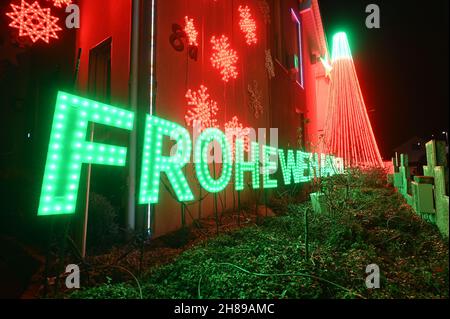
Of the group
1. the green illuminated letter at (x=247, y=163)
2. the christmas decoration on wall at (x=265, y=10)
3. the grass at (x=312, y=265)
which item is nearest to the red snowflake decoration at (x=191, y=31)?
the green illuminated letter at (x=247, y=163)

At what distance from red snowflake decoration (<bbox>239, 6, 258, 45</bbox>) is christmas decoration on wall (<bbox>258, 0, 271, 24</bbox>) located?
1298mm

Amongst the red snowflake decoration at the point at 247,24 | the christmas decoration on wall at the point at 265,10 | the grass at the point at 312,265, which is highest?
the christmas decoration on wall at the point at 265,10

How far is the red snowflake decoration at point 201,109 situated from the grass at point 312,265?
2.61m

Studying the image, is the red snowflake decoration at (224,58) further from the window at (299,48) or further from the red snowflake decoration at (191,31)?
the window at (299,48)

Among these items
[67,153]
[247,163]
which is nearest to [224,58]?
[247,163]

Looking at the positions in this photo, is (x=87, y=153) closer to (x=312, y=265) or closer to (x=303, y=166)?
(x=312, y=265)

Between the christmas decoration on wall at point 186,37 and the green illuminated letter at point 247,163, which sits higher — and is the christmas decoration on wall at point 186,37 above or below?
above

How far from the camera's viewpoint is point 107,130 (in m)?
5.54

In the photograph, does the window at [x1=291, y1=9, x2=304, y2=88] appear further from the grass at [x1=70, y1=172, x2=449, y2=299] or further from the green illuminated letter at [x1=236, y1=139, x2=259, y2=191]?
the grass at [x1=70, y1=172, x2=449, y2=299]

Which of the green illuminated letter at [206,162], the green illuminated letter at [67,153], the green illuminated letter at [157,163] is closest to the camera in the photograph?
the green illuminated letter at [67,153]

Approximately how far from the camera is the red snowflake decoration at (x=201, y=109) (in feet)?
19.3

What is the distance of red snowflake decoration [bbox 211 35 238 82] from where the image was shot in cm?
707

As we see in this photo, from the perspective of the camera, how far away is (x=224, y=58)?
731cm

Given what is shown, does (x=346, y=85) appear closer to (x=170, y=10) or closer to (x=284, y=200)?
(x=284, y=200)
